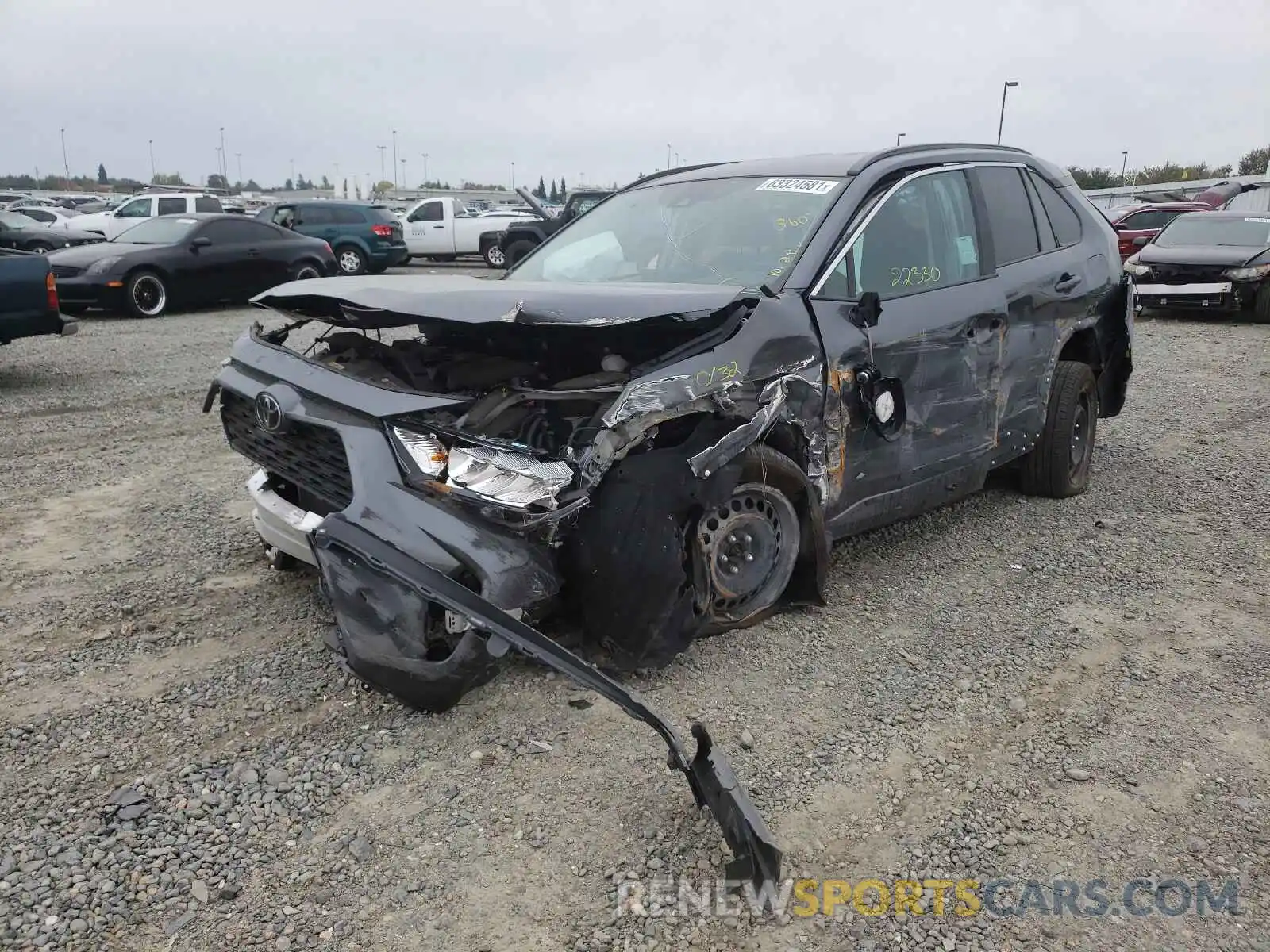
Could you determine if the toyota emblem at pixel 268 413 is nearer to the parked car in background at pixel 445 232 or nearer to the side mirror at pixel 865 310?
the side mirror at pixel 865 310

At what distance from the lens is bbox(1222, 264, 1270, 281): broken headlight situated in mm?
12523

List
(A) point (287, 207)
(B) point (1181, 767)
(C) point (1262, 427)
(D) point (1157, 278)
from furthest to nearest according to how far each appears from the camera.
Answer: (A) point (287, 207) → (D) point (1157, 278) → (C) point (1262, 427) → (B) point (1181, 767)

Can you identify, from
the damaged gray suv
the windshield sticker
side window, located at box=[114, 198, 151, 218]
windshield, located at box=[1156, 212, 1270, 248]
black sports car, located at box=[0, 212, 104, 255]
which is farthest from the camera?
side window, located at box=[114, 198, 151, 218]

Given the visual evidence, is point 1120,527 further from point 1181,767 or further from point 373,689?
point 373,689

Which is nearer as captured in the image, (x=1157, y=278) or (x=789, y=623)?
(x=789, y=623)

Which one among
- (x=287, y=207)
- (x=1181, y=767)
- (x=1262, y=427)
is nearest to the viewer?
(x=1181, y=767)

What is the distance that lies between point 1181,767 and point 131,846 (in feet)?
9.83

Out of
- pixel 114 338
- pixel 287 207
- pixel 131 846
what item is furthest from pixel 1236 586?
pixel 287 207

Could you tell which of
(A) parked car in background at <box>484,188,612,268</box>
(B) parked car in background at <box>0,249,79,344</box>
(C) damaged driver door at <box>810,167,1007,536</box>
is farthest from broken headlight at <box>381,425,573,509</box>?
(A) parked car in background at <box>484,188,612,268</box>

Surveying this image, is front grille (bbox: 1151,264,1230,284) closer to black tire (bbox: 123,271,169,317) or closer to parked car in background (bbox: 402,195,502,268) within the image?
black tire (bbox: 123,271,169,317)

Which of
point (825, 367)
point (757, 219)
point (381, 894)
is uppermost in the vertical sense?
point (757, 219)

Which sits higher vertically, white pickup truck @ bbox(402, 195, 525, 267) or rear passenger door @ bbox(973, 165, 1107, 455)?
white pickup truck @ bbox(402, 195, 525, 267)

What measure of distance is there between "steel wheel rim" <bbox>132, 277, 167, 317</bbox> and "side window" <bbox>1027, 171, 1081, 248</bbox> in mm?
11557

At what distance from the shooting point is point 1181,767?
2.89 metres
